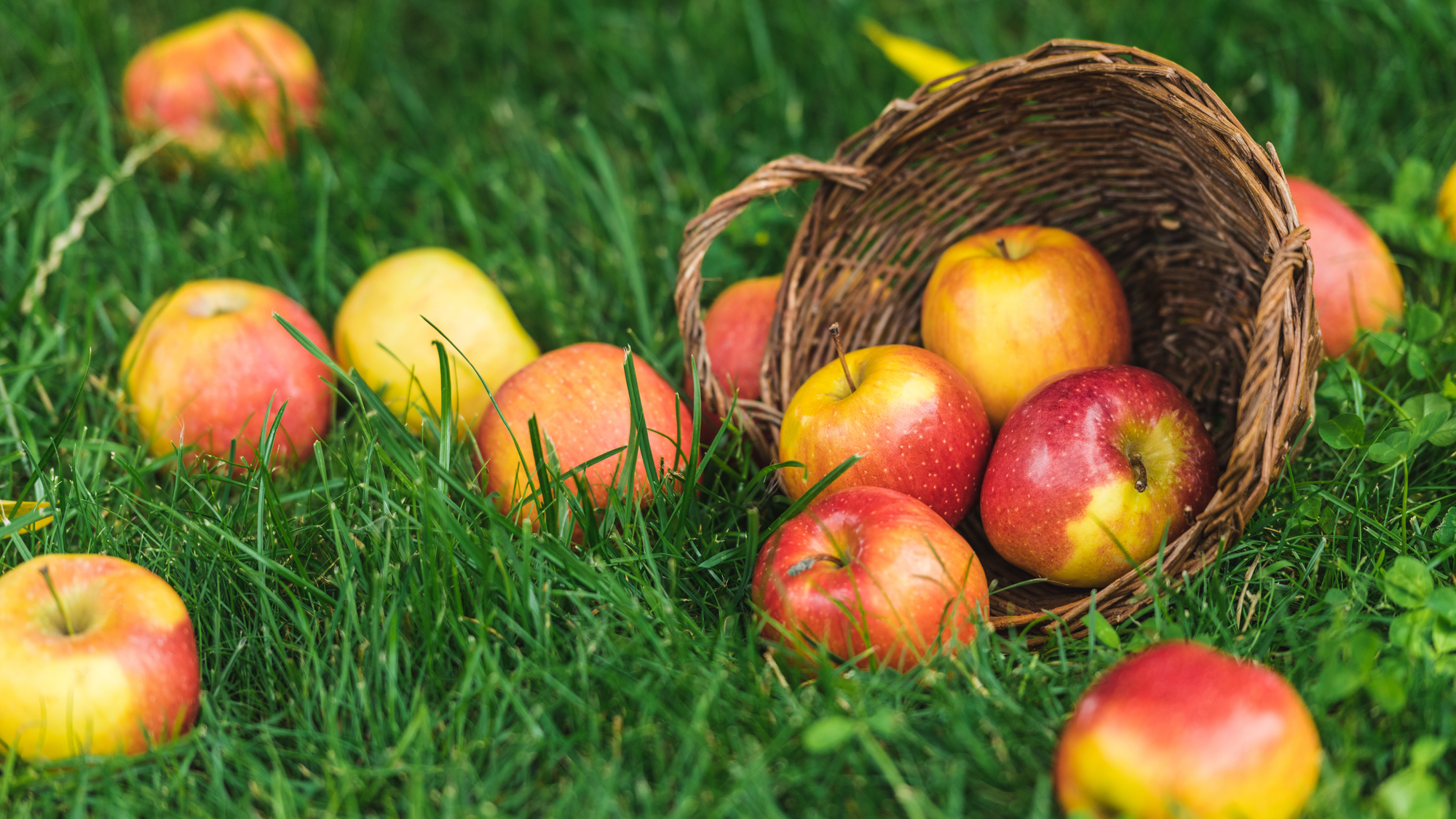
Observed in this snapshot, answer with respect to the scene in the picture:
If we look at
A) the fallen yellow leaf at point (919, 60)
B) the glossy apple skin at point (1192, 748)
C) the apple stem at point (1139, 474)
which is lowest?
the glossy apple skin at point (1192, 748)

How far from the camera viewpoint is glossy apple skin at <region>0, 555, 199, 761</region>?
61.0 inches

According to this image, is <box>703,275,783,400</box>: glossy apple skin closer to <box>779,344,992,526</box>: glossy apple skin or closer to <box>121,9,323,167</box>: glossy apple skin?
<box>779,344,992,526</box>: glossy apple skin

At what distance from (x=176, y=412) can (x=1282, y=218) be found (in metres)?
2.20

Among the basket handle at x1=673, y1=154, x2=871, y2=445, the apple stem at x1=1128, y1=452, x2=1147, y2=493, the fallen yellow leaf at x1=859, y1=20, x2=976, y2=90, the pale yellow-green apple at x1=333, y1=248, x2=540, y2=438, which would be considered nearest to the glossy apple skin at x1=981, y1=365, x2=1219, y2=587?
the apple stem at x1=1128, y1=452, x2=1147, y2=493

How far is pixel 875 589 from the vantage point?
5.57ft

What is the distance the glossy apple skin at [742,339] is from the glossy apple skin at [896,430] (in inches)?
12.7

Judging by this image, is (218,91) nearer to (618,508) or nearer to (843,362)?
(618,508)

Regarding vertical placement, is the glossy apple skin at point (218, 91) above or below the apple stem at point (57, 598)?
above

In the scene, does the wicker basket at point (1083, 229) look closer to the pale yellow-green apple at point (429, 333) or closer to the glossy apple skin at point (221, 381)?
the pale yellow-green apple at point (429, 333)

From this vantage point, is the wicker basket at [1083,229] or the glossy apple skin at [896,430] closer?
the wicker basket at [1083,229]

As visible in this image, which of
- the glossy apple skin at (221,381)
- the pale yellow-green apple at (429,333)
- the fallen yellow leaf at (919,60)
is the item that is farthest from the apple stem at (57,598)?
the fallen yellow leaf at (919,60)

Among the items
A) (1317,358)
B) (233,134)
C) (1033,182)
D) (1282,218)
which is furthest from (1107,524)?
(233,134)

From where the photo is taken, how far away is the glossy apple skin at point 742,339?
243 centimetres

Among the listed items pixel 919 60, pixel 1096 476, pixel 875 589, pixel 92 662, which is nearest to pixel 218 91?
pixel 919 60
